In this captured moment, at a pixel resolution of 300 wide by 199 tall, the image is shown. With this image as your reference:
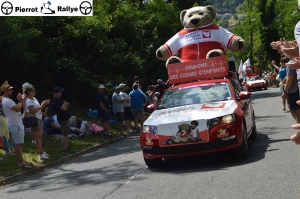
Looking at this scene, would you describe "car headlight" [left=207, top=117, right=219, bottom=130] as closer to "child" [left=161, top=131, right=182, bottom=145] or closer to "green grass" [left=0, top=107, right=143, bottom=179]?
"child" [left=161, top=131, right=182, bottom=145]

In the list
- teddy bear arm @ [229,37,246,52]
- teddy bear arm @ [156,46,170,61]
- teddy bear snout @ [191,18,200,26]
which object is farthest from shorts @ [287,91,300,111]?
teddy bear arm @ [156,46,170,61]

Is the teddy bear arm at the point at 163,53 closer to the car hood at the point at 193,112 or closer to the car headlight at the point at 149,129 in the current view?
the car hood at the point at 193,112

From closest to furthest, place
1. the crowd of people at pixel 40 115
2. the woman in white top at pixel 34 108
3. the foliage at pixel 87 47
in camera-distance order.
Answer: the crowd of people at pixel 40 115 < the woman in white top at pixel 34 108 < the foliage at pixel 87 47

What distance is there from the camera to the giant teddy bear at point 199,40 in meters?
14.0

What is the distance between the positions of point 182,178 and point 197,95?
259cm

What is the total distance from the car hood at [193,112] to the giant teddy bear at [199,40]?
357cm

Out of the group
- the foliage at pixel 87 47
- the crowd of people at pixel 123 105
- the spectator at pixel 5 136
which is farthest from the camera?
the foliage at pixel 87 47

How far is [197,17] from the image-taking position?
14477 mm

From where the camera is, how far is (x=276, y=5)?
69.4m

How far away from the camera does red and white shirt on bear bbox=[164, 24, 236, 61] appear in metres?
14.1

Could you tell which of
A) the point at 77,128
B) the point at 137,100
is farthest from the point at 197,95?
the point at 137,100

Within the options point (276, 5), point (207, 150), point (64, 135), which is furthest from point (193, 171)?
point (276, 5)

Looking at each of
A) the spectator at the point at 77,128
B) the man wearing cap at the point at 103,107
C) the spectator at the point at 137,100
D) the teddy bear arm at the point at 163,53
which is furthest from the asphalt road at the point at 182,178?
the spectator at the point at 137,100

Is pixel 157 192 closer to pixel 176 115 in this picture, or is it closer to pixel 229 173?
pixel 229 173
